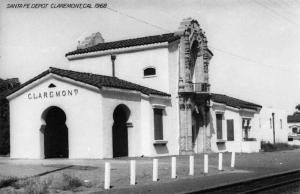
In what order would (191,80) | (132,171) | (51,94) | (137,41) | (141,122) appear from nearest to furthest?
(132,171), (51,94), (141,122), (137,41), (191,80)

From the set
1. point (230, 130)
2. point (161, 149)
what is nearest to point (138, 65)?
point (161, 149)

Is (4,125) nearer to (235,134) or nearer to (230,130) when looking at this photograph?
(230,130)

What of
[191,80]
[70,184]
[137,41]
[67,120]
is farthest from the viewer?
[191,80]

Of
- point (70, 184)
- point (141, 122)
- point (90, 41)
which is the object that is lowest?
point (70, 184)

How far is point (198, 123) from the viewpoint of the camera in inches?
1410

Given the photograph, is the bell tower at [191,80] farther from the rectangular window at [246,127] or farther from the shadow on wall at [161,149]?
the rectangular window at [246,127]

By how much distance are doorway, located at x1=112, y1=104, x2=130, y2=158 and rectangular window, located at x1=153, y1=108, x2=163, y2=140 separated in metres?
2.27

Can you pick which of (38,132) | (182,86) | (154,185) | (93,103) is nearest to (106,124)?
(93,103)

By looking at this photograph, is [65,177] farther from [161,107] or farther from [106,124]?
[161,107]

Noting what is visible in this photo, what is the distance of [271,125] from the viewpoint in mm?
50469

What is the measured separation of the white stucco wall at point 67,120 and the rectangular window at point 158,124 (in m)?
5.47

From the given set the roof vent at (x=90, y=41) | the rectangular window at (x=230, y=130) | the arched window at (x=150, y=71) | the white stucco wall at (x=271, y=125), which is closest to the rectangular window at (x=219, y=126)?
the rectangular window at (x=230, y=130)

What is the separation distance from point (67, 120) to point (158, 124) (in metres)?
6.35

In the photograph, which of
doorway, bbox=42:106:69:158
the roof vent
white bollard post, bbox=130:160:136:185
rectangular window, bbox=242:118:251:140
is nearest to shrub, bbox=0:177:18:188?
white bollard post, bbox=130:160:136:185
